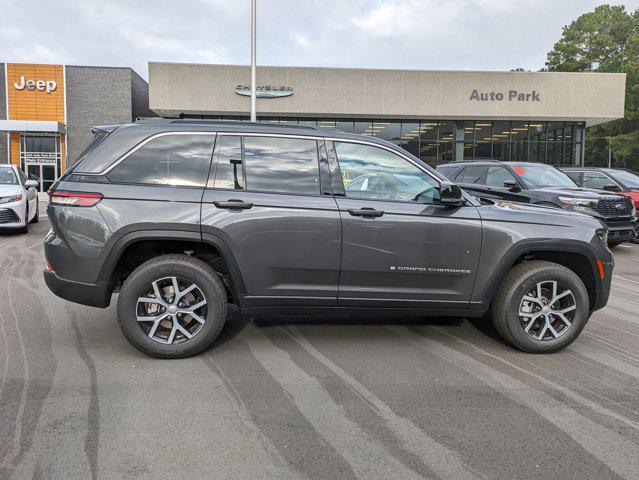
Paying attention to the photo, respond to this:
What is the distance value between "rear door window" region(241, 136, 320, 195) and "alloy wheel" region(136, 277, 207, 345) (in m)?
0.99

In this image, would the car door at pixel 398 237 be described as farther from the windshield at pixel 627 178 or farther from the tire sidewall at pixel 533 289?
the windshield at pixel 627 178

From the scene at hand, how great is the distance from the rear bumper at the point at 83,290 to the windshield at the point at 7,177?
33.1ft

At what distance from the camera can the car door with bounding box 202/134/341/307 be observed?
13.8 ft

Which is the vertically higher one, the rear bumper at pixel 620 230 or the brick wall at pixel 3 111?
the brick wall at pixel 3 111

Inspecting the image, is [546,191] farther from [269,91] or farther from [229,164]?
[269,91]

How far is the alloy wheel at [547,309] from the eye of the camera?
457 cm

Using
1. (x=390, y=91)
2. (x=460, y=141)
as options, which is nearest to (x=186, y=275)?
(x=390, y=91)

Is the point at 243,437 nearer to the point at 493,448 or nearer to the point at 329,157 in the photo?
the point at 493,448

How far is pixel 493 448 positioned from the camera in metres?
3.06

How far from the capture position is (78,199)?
4.16 m

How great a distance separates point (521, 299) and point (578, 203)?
642cm

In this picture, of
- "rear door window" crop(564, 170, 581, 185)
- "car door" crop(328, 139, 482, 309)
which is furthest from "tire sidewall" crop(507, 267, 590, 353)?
"rear door window" crop(564, 170, 581, 185)

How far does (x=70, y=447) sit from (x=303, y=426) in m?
1.34

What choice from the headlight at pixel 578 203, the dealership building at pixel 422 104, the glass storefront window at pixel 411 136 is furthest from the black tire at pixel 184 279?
the glass storefront window at pixel 411 136
